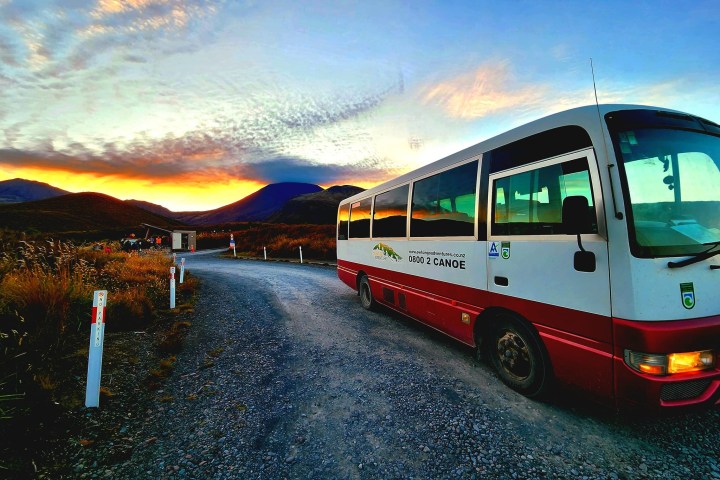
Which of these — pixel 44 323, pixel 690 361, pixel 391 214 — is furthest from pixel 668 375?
pixel 44 323

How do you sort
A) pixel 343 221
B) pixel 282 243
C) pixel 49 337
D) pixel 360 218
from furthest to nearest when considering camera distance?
pixel 282 243, pixel 343 221, pixel 360 218, pixel 49 337

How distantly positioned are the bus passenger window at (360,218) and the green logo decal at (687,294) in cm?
584

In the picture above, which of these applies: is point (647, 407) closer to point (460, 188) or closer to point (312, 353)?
point (460, 188)

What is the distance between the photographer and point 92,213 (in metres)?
117

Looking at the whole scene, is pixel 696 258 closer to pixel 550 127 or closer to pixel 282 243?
pixel 550 127

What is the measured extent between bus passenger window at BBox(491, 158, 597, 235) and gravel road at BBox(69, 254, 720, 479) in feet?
6.31

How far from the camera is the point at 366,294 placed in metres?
8.13

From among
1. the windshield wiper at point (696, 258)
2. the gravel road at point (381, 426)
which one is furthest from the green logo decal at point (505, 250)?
the gravel road at point (381, 426)

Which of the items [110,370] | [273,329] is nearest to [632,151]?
[273,329]

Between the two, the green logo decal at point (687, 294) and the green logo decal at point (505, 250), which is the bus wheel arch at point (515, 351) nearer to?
the green logo decal at point (505, 250)

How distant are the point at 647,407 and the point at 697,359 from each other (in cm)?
57

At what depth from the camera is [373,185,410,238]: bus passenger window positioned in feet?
20.7

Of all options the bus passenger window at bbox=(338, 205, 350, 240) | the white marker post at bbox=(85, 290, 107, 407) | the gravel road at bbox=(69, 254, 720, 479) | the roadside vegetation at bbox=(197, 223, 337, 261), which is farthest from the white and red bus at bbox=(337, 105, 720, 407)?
the roadside vegetation at bbox=(197, 223, 337, 261)

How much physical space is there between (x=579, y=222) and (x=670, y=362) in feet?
4.21
